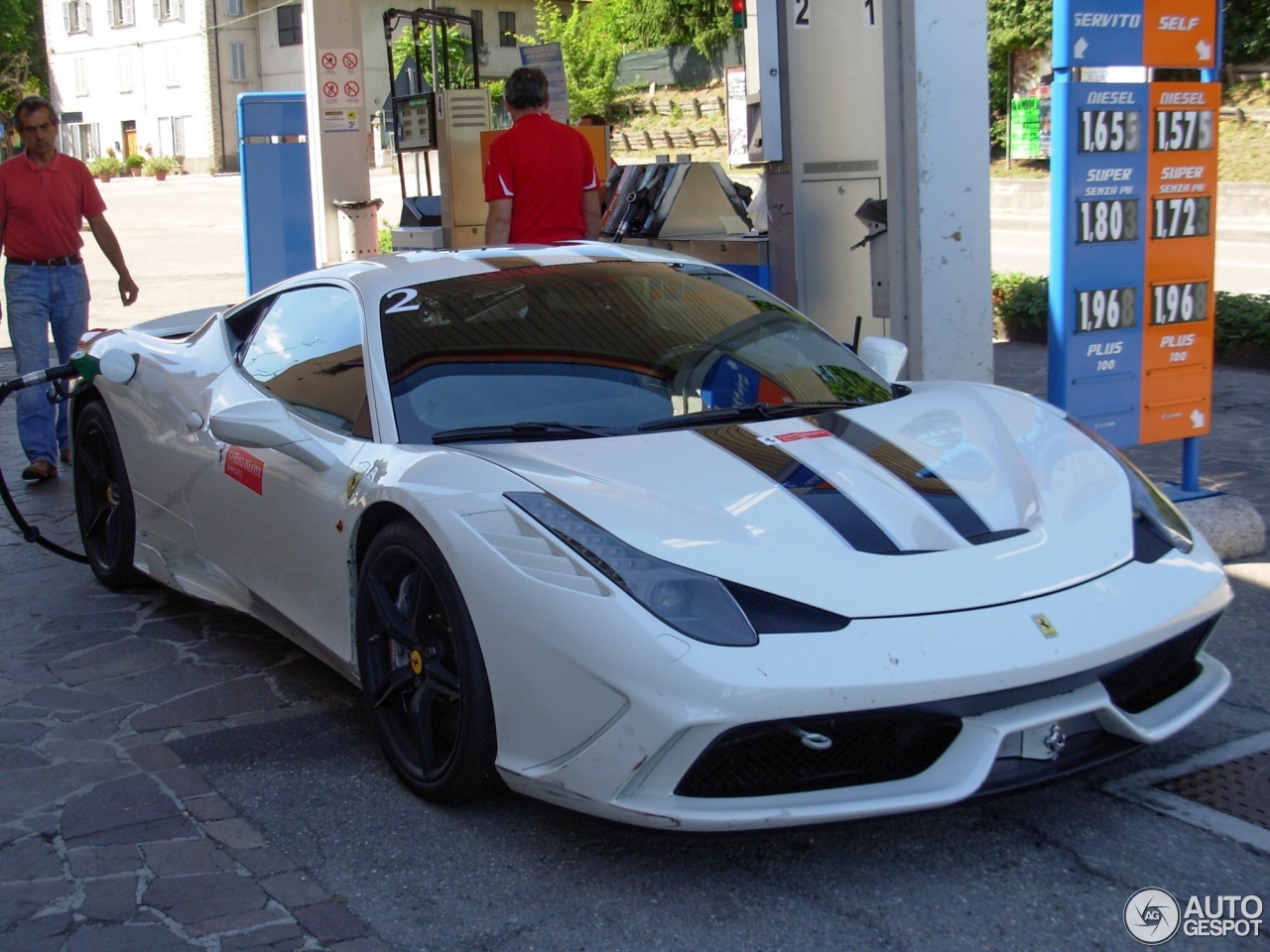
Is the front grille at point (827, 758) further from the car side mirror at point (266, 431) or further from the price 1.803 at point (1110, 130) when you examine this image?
the price 1.803 at point (1110, 130)

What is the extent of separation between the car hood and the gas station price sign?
2.13 m

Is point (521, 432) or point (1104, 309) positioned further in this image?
point (1104, 309)

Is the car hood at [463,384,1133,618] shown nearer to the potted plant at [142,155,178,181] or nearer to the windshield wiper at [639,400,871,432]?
the windshield wiper at [639,400,871,432]

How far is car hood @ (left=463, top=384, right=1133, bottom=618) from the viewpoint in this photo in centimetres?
284

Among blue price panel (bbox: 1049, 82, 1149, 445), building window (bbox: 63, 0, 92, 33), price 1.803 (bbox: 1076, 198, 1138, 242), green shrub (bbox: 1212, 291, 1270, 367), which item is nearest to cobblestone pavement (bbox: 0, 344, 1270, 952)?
blue price panel (bbox: 1049, 82, 1149, 445)

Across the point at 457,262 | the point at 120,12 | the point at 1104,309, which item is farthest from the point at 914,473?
the point at 120,12

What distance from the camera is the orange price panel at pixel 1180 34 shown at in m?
5.26

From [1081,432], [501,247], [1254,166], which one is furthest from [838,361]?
[1254,166]

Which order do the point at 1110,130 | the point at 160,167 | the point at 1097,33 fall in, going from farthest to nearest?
the point at 160,167
the point at 1110,130
the point at 1097,33

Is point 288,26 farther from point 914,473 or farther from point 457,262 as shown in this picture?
point 914,473

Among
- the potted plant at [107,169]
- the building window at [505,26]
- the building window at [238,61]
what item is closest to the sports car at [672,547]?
the building window at [238,61]

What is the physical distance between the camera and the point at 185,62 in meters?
58.6

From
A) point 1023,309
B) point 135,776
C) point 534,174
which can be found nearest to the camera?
point 135,776

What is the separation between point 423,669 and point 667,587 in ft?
2.59
